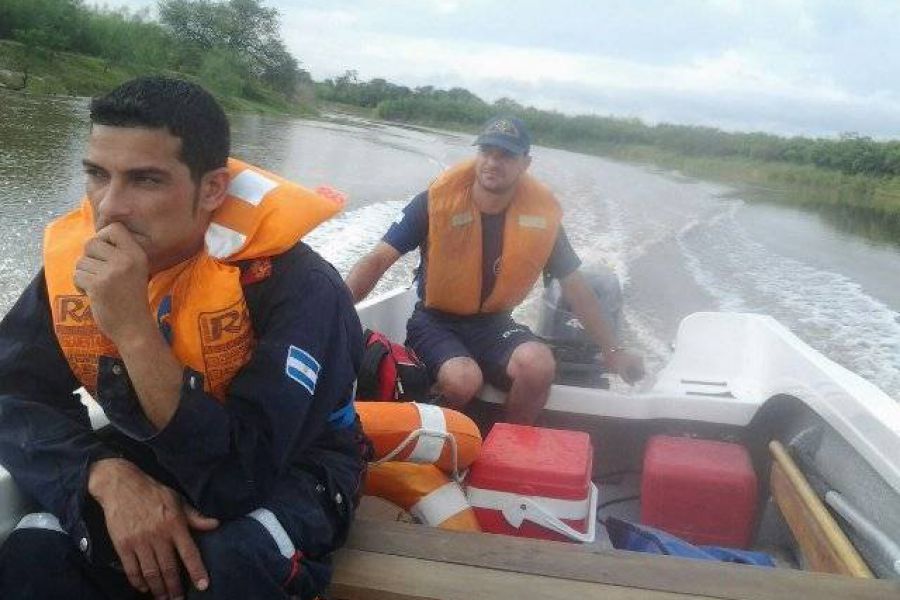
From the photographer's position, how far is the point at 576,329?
313 centimetres

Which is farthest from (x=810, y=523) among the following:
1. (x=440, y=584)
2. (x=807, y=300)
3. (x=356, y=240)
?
(x=807, y=300)

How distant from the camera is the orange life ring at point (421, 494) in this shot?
5.94ft

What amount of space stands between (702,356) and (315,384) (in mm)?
2103

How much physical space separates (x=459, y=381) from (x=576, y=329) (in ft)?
2.58

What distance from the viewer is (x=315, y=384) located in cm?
127

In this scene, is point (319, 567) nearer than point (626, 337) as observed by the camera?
Yes

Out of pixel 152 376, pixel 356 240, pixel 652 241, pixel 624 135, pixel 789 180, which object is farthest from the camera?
pixel 624 135

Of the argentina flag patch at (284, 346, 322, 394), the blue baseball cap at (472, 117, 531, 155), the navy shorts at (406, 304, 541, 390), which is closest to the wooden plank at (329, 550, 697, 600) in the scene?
the argentina flag patch at (284, 346, 322, 394)

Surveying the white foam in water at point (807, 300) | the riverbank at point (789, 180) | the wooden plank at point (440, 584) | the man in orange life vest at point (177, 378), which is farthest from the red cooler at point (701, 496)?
the riverbank at point (789, 180)

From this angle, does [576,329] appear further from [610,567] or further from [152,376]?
[152,376]

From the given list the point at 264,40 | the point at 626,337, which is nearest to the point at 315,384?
the point at 626,337

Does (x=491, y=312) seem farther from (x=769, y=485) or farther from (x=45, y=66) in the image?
(x=45, y=66)

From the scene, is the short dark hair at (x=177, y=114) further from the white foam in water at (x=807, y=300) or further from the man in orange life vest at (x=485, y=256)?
the white foam in water at (x=807, y=300)

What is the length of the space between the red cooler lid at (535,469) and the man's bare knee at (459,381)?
0.43m
